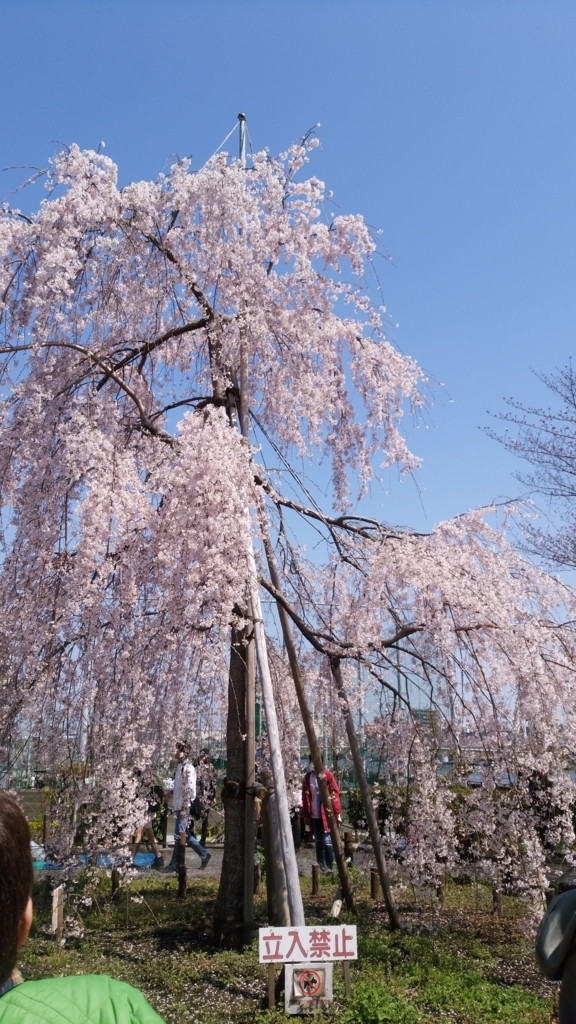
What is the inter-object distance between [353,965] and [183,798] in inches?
97.7

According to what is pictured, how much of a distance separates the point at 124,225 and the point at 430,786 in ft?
15.8

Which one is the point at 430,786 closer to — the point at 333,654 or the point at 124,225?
the point at 333,654

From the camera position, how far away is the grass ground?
4.48m

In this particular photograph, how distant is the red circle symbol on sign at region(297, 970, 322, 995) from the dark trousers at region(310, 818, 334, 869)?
4.62 meters

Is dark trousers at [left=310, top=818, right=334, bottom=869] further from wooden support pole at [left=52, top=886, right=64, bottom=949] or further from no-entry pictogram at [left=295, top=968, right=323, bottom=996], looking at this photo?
no-entry pictogram at [left=295, top=968, right=323, bottom=996]

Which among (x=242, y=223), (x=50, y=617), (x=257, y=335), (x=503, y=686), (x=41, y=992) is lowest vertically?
(x=41, y=992)

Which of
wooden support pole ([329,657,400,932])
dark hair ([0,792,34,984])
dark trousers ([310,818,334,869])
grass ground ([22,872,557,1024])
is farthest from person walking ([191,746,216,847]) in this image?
dark hair ([0,792,34,984])

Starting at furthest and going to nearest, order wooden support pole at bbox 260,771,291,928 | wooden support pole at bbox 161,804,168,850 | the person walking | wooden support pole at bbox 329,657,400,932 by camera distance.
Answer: wooden support pole at bbox 161,804,168,850 → the person walking → wooden support pole at bbox 329,657,400,932 → wooden support pole at bbox 260,771,291,928

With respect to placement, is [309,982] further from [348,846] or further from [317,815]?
[348,846]

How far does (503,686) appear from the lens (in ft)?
19.2

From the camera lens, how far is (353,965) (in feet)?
17.5

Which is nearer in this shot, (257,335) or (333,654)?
(333,654)

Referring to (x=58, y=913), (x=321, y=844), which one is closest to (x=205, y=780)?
(x=321, y=844)

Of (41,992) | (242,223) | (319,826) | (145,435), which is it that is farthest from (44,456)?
(319,826)
